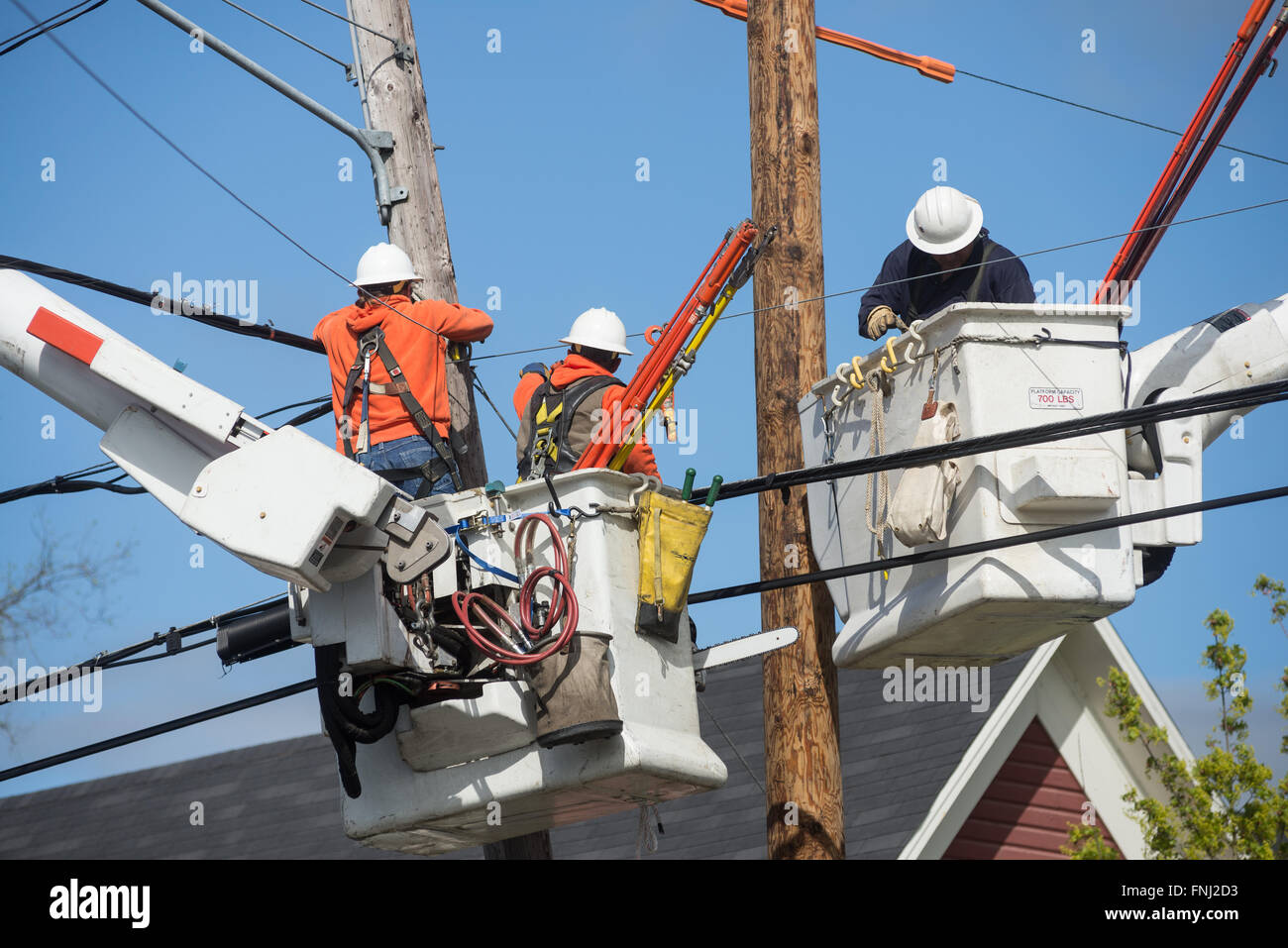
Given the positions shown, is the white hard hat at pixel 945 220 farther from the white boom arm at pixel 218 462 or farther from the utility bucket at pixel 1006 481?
the white boom arm at pixel 218 462

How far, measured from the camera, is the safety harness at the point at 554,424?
8.48 meters

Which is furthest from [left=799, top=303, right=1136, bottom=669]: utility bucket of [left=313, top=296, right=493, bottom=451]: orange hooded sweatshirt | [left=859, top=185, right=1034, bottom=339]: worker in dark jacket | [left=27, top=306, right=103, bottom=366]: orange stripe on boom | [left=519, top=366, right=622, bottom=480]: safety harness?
[left=27, top=306, right=103, bottom=366]: orange stripe on boom

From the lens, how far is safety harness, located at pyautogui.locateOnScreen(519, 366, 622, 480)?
8.48 m

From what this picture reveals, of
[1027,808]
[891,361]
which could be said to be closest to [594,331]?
[891,361]

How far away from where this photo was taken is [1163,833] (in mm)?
11023

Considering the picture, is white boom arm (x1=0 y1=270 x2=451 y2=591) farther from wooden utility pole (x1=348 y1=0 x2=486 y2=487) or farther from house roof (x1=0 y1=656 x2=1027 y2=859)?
wooden utility pole (x1=348 y1=0 x2=486 y2=487)

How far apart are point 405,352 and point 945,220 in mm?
2710

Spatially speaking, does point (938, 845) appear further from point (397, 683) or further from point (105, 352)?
point (105, 352)

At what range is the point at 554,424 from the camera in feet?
28.3

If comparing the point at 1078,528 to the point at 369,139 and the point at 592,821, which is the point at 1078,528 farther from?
the point at 592,821

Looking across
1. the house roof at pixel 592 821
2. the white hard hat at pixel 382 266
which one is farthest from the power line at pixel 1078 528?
the white hard hat at pixel 382 266

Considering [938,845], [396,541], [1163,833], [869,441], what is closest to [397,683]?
[396,541]
